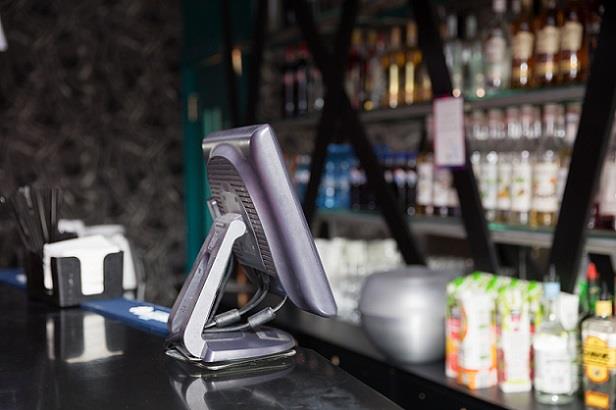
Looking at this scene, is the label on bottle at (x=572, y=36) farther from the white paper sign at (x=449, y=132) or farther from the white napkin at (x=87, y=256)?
the white napkin at (x=87, y=256)

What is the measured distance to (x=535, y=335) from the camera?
7.00ft

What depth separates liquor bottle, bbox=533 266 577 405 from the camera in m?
2.06

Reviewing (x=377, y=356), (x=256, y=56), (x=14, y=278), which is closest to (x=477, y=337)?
(x=377, y=356)

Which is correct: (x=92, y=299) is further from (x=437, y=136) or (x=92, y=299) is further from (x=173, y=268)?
(x=173, y=268)

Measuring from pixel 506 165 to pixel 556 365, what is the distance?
695mm

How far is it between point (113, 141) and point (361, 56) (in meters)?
2.24

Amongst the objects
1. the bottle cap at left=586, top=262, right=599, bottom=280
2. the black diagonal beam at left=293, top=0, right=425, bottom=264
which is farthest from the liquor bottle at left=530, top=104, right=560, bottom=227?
the black diagonal beam at left=293, top=0, right=425, bottom=264

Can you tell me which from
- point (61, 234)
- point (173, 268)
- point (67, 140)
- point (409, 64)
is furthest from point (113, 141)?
point (61, 234)

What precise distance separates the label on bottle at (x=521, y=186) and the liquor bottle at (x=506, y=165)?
3 centimetres

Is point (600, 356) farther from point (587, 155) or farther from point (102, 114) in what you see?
point (102, 114)

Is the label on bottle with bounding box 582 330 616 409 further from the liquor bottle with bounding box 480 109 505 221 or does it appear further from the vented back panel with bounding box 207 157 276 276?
the vented back panel with bounding box 207 157 276 276

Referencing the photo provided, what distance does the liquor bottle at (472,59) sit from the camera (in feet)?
9.03

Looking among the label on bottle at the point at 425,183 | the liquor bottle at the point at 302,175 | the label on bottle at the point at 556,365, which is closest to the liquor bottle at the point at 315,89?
the liquor bottle at the point at 302,175

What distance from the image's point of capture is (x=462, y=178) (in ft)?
8.55
